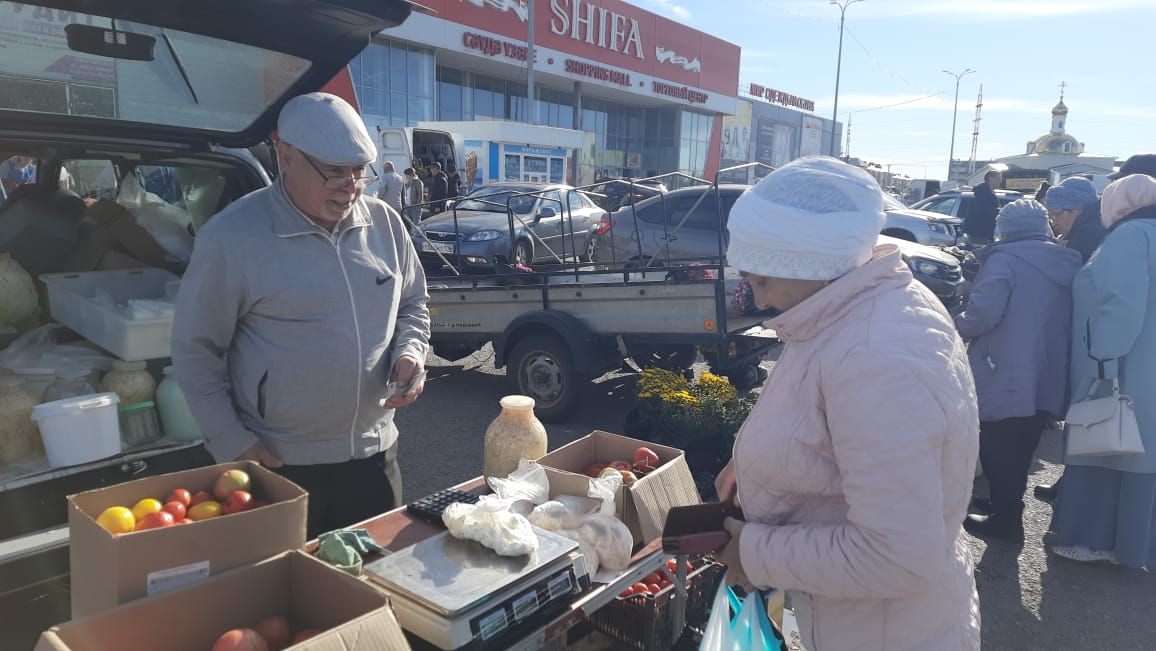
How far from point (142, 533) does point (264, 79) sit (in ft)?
6.38

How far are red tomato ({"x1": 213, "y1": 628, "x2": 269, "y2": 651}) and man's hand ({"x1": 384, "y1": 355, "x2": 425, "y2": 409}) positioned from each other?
3.34 ft

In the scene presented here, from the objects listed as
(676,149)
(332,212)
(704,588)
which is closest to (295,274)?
(332,212)

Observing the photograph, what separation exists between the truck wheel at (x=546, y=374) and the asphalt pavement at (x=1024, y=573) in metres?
0.20

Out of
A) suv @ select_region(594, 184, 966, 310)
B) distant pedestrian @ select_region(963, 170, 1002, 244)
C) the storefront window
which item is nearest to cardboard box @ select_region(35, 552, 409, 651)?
suv @ select_region(594, 184, 966, 310)

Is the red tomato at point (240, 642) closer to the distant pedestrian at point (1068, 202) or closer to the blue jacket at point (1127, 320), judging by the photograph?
the blue jacket at point (1127, 320)

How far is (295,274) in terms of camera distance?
2203mm

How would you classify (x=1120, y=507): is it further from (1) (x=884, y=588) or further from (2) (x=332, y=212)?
(2) (x=332, y=212)

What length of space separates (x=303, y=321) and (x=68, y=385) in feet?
4.19

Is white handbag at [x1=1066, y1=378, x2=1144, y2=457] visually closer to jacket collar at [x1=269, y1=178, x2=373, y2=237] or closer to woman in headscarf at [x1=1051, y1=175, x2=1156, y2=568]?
woman in headscarf at [x1=1051, y1=175, x2=1156, y2=568]

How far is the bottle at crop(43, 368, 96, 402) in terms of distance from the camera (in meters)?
2.73

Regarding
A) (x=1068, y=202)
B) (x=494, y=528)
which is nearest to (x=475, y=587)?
(x=494, y=528)

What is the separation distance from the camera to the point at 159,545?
1519mm

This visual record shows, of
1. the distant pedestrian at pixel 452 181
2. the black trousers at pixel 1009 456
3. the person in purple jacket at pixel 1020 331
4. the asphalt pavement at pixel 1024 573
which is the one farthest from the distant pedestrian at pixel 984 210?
the distant pedestrian at pixel 452 181

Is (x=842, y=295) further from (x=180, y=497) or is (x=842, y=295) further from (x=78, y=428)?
(x=78, y=428)
